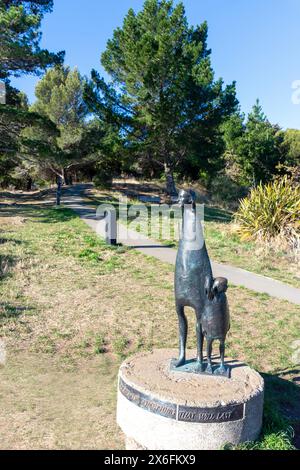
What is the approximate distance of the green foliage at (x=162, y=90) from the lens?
1969cm

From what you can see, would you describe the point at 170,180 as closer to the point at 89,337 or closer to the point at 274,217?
the point at 274,217

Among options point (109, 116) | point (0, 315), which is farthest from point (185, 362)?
point (109, 116)

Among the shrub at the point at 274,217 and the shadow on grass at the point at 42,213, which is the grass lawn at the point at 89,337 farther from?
the shadow on grass at the point at 42,213

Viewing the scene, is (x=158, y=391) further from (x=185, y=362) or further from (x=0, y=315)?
(x=0, y=315)

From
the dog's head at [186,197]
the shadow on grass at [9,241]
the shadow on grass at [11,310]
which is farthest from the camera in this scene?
the shadow on grass at [9,241]

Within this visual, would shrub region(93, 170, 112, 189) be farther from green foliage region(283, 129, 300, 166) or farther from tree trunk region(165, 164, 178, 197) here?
green foliage region(283, 129, 300, 166)

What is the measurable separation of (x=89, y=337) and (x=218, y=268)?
16.2 feet

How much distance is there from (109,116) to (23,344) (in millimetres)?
16405

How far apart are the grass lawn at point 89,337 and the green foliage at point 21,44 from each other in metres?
6.89

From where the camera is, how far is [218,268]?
1065 centimetres

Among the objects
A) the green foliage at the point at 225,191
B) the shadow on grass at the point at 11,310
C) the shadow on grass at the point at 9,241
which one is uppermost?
the green foliage at the point at 225,191
